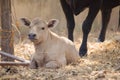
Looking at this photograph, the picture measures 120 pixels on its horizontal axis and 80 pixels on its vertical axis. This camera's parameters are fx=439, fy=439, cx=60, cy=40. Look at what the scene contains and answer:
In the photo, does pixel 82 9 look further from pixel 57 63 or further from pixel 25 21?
pixel 57 63

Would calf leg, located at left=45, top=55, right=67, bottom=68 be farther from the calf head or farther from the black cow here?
the black cow

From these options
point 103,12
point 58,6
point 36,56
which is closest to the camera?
point 36,56

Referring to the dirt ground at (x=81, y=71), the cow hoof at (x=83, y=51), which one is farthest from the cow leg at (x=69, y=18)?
the dirt ground at (x=81, y=71)

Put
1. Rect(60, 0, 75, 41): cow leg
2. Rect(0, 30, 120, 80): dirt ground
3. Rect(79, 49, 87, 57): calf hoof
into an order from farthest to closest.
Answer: Rect(60, 0, 75, 41): cow leg < Rect(79, 49, 87, 57): calf hoof < Rect(0, 30, 120, 80): dirt ground

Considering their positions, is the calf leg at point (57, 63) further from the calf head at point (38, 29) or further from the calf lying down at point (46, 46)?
the calf head at point (38, 29)

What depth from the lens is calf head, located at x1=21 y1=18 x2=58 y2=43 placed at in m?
6.81

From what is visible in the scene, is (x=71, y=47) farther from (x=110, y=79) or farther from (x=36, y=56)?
(x=110, y=79)

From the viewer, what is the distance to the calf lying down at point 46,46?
6.94 metres

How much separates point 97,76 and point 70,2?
317 cm

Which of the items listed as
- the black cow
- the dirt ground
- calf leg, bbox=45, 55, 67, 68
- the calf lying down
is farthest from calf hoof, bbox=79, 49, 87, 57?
calf leg, bbox=45, 55, 67, 68

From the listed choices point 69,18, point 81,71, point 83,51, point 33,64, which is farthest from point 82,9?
point 81,71

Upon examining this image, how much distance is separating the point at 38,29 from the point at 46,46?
0.37m

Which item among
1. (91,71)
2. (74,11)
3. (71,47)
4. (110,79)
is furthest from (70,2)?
(110,79)

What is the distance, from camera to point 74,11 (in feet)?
30.0
